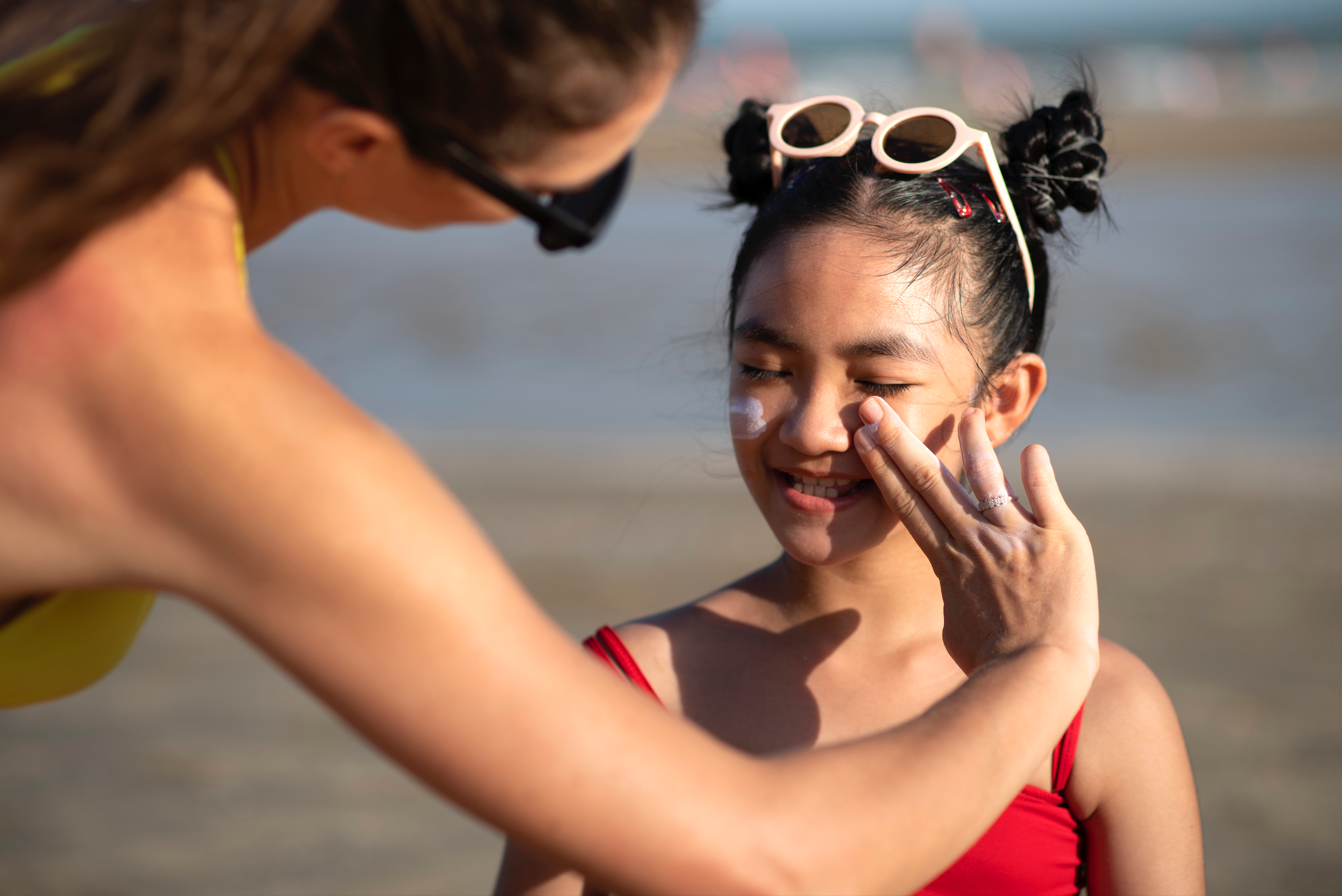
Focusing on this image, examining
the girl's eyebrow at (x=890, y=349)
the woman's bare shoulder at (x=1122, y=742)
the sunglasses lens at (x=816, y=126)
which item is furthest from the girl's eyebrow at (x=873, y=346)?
the woman's bare shoulder at (x=1122, y=742)

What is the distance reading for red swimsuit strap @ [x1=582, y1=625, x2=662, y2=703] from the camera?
2.40 m

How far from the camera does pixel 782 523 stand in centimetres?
237

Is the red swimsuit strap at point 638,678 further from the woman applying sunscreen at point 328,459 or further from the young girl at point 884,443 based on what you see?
the woman applying sunscreen at point 328,459

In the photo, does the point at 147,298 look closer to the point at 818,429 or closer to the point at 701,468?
the point at 818,429

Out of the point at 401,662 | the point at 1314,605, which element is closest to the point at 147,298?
the point at 401,662

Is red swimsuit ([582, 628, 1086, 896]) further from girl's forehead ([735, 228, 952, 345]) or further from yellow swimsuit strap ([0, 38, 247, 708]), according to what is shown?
yellow swimsuit strap ([0, 38, 247, 708])

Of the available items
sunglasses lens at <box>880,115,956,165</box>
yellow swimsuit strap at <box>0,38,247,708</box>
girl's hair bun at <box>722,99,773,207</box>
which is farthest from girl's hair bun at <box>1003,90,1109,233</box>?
yellow swimsuit strap at <box>0,38,247,708</box>

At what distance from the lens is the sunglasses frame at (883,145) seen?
8.11ft

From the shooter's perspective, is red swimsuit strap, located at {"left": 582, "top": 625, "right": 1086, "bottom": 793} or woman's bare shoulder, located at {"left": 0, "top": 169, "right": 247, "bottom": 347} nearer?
woman's bare shoulder, located at {"left": 0, "top": 169, "right": 247, "bottom": 347}

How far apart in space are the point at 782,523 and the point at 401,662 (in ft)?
3.89

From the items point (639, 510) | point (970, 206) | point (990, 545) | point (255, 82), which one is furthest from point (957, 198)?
point (639, 510)

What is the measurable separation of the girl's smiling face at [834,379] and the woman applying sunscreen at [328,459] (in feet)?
2.99

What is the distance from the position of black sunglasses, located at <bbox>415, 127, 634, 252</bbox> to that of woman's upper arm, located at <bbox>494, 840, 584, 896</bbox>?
1235mm

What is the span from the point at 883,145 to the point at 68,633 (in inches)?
73.8
